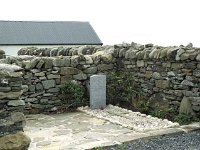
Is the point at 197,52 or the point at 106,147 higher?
the point at 197,52

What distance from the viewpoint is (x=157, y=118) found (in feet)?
27.0

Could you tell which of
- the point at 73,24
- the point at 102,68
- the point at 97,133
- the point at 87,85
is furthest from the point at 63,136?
the point at 73,24

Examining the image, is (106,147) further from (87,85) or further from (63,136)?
(87,85)

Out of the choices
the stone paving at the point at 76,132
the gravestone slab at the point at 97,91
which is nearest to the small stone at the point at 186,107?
the stone paving at the point at 76,132

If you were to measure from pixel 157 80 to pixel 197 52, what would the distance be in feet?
4.77

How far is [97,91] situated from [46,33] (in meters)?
30.3

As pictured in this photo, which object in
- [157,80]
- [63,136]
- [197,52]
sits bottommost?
[63,136]

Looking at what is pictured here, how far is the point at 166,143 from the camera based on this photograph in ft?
21.0

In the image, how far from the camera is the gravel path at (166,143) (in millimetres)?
6105

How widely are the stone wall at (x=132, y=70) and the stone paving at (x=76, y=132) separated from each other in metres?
0.91

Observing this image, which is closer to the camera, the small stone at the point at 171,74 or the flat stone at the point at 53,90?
the small stone at the point at 171,74

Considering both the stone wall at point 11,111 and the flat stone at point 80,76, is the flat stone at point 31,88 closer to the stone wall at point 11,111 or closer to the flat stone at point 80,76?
the flat stone at point 80,76

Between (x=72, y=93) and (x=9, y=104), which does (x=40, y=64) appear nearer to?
(x=72, y=93)

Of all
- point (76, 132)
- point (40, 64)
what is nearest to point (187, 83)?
point (76, 132)
